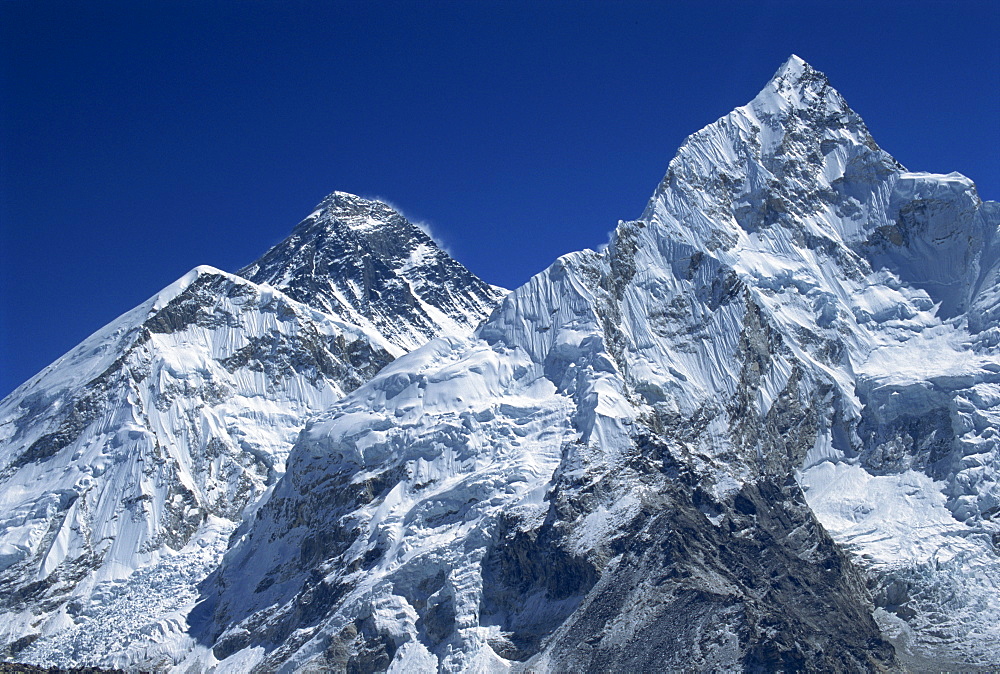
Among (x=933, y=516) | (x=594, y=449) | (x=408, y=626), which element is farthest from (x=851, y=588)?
(x=408, y=626)

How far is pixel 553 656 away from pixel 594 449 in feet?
107

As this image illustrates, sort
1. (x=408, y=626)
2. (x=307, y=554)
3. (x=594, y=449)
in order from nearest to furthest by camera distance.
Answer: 1. (x=408, y=626)
2. (x=594, y=449)
3. (x=307, y=554)

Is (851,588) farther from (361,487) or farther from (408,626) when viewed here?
(361,487)

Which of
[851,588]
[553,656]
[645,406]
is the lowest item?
[553,656]

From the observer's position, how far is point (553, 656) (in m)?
158

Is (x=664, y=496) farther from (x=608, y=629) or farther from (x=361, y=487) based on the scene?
(x=361, y=487)

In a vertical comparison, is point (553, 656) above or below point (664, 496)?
below

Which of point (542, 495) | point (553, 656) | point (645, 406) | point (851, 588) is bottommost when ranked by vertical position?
point (553, 656)

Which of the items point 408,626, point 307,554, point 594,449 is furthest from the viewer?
point 307,554

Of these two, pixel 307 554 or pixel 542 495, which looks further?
pixel 307 554

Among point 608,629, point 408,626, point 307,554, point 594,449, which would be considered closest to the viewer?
point 608,629

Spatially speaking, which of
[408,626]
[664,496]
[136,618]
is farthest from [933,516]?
[136,618]

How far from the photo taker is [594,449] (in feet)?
596

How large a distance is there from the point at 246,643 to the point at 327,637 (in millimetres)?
18699
